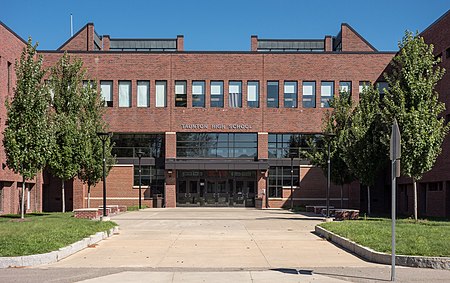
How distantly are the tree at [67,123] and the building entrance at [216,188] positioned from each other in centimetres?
1760

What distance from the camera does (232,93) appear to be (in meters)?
49.4

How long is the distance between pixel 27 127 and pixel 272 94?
27282 millimetres

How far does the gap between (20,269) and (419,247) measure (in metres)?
9.09

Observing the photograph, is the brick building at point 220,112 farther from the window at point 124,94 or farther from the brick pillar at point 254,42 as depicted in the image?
the brick pillar at point 254,42

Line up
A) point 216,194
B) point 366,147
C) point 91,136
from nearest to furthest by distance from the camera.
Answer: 1. point 366,147
2. point 91,136
3. point 216,194

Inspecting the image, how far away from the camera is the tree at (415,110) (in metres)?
25.0

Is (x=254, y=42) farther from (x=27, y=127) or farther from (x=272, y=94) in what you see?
(x=27, y=127)

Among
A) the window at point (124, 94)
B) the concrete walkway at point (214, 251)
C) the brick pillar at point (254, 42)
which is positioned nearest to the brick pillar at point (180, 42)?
the brick pillar at point (254, 42)

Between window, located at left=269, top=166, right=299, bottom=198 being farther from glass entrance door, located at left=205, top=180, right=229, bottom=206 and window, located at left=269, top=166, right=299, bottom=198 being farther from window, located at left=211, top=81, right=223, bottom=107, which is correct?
window, located at left=211, top=81, right=223, bottom=107

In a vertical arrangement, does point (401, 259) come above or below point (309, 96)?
below

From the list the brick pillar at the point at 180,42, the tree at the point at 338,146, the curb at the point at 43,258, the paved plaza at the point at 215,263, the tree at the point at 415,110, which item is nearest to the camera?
the paved plaza at the point at 215,263

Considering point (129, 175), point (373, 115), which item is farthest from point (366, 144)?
point (129, 175)

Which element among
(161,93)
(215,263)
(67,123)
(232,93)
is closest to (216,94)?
(232,93)

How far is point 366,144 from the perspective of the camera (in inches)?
1211
